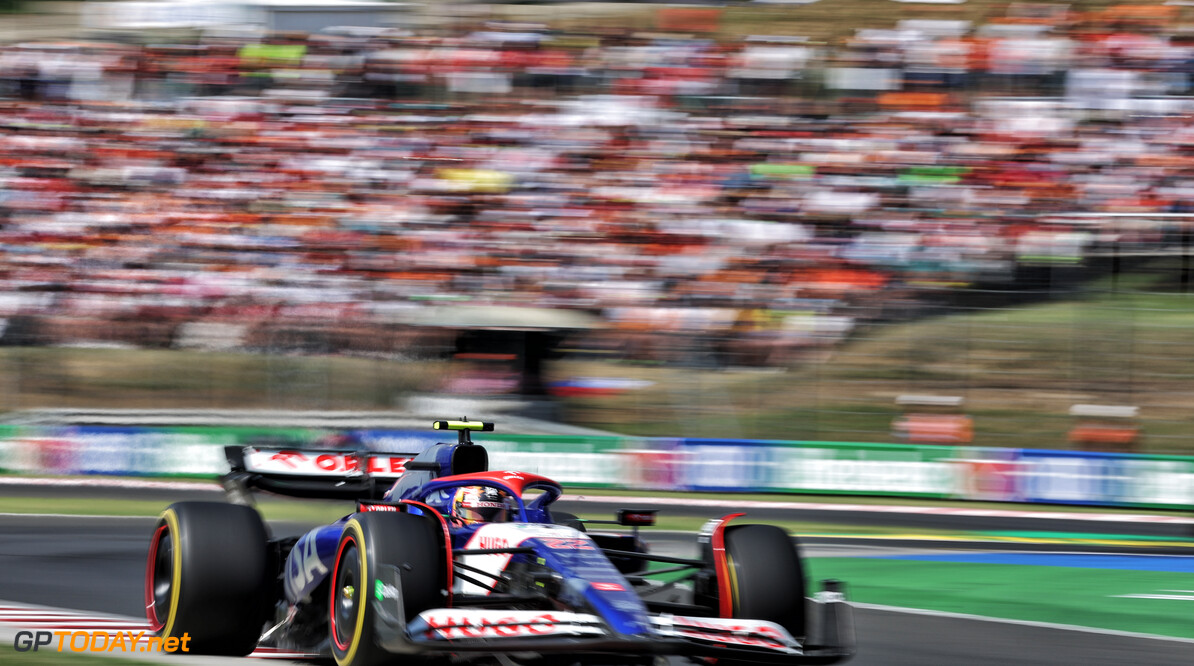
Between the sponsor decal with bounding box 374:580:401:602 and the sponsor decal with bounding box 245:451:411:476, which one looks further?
the sponsor decal with bounding box 245:451:411:476

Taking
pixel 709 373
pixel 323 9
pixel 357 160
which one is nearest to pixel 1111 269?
pixel 709 373

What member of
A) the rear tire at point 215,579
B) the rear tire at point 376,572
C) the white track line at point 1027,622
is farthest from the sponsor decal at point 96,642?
the white track line at point 1027,622

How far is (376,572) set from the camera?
16.1 feet

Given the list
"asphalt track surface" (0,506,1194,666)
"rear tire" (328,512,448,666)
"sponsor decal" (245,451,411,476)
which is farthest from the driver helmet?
"asphalt track surface" (0,506,1194,666)

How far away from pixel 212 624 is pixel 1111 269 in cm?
1142

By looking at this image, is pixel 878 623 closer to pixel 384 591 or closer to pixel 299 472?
pixel 299 472

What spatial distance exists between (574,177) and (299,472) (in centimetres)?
1087

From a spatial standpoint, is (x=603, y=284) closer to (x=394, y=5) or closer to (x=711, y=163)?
(x=711, y=163)

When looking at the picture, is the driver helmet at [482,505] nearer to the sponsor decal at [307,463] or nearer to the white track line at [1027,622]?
the sponsor decal at [307,463]

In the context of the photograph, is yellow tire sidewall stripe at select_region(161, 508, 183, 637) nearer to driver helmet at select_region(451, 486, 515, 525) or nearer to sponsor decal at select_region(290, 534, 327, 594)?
sponsor decal at select_region(290, 534, 327, 594)

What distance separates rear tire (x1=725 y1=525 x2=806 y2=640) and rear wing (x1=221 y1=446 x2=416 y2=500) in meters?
2.07

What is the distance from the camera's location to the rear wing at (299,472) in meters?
6.82

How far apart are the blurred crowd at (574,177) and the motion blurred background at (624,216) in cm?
5

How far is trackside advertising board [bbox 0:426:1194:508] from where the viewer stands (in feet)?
46.4
